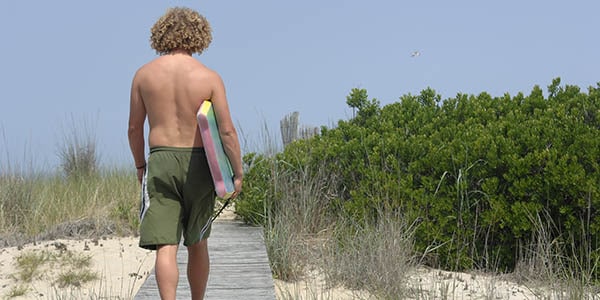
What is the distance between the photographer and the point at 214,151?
3.91 meters

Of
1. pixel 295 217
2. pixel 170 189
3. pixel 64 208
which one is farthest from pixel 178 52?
pixel 64 208

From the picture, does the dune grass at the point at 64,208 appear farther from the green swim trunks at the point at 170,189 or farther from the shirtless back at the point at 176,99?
the shirtless back at the point at 176,99

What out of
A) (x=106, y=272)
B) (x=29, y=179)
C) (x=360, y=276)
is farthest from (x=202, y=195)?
(x=29, y=179)

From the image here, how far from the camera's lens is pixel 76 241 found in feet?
27.0

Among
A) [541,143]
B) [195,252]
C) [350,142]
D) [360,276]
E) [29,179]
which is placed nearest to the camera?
[195,252]

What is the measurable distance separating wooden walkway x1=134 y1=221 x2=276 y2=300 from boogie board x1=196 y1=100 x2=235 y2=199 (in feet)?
Answer: 4.01

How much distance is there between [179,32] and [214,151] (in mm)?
793

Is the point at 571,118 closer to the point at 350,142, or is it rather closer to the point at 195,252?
the point at 350,142

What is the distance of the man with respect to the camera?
3.98 metres

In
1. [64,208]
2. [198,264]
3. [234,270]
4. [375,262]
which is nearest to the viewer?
[198,264]

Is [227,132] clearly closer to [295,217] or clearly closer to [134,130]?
[134,130]

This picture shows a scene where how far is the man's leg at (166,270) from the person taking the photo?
4047 millimetres

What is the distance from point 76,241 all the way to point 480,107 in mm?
5222

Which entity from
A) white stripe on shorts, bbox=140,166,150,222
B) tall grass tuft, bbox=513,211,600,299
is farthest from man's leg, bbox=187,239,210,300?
tall grass tuft, bbox=513,211,600,299
